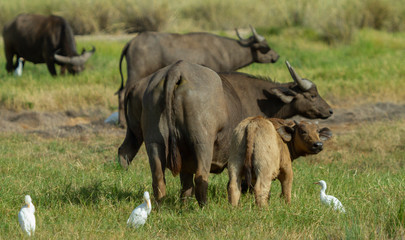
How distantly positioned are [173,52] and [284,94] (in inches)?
173

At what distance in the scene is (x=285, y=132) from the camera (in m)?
6.54

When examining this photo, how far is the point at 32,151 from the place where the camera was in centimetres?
980

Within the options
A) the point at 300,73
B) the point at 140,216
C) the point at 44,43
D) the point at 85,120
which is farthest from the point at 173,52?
the point at 140,216

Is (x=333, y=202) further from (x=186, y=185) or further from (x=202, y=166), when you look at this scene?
(x=186, y=185)

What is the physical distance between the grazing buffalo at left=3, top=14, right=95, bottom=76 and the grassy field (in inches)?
48.0

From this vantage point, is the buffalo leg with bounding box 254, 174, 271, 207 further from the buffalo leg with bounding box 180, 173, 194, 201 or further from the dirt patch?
the dirt patch

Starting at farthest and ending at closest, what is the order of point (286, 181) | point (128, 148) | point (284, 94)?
point (284, 94) < point (128, 148) < point (286, 181)

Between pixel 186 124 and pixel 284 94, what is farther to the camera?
→ pixel 284 94

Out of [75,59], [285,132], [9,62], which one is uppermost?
[285,132]

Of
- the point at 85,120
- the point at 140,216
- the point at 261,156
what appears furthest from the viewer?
the point at 85,120

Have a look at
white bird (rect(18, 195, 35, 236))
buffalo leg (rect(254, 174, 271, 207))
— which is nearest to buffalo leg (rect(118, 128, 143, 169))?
buffalo leg (rect(254, 174, 271, 207))

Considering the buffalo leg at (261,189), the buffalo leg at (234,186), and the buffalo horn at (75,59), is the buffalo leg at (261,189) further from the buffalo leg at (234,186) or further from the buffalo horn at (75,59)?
the buffalo horn at (75,59)

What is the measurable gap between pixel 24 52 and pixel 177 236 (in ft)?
44.0

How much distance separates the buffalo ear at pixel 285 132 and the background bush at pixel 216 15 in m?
15.2
